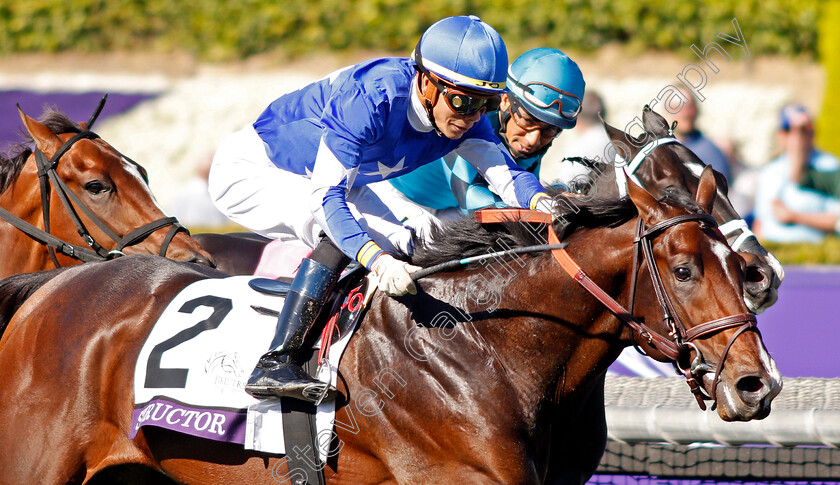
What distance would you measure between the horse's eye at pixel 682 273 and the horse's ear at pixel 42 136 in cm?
295

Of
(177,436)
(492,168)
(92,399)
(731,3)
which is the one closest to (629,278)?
(492,168)

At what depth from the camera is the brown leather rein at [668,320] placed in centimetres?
247

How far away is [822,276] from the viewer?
17.0 ft

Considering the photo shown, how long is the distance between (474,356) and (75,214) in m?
2.21

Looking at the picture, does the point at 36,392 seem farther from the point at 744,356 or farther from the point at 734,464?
the point at 734,464

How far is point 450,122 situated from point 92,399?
159 cm

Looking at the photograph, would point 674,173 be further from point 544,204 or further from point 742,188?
point 742,188

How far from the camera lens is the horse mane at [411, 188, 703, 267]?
2.76m

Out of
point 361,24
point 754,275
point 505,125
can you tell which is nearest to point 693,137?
point 505,125

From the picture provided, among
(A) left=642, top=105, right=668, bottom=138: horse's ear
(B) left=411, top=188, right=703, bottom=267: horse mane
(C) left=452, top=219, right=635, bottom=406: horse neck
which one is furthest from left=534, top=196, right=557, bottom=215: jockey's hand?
(A) left=642, top=105, right=668, bottom=138: horse's ear

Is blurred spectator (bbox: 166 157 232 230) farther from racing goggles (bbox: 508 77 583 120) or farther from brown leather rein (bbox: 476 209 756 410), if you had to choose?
brown leather rein (bbox: 476 209 756 410)

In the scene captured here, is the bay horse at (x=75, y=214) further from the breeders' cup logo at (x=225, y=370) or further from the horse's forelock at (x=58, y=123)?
the breeders' cup logo at (x=225, y=370)

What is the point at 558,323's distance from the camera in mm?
2793

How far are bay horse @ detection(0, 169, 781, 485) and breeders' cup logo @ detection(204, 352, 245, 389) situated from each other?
227mm
